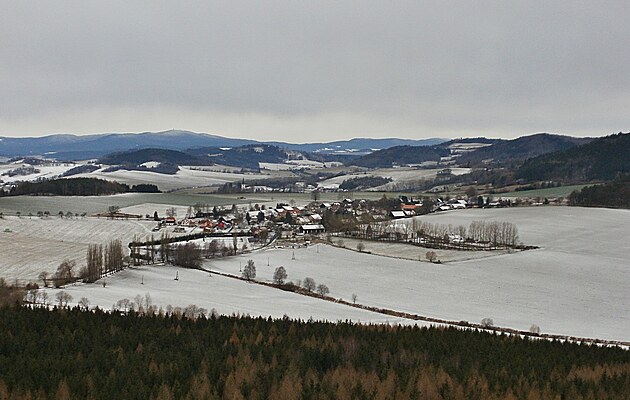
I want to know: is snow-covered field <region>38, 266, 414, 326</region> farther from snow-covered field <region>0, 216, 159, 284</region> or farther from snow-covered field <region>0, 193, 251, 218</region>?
snow-covered field <region>0, 193, 251, 218</region>

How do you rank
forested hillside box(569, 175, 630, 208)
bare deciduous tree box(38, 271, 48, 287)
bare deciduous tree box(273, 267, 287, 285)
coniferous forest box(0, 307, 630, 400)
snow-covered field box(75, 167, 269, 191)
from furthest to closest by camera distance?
snow-covered field box(75, 167, 269, 191) → forested hillside box(569, 175, 630, 208) → bare deciduous tree box(273, 267, 287, 285) → bare deciduous tree box(38, 271, 48, 287) → coniferous forest box(0, 307, 630, 400)

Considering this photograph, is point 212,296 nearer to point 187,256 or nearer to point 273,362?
point 187,256

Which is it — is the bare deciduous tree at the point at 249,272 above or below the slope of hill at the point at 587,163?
below

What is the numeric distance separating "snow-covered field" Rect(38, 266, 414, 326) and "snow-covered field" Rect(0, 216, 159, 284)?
6.53 meters

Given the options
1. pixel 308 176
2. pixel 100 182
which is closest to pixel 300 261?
pixel 100 182

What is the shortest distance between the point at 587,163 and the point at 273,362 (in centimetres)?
14063

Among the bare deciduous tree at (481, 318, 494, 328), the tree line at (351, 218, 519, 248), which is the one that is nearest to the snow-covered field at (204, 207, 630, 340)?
the bare deciduous tree at (481, 318, 494, 328)

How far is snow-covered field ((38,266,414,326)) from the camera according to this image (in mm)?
32531

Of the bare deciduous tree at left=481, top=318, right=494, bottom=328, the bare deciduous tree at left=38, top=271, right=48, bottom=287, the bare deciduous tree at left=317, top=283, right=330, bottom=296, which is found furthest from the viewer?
the bare deciduous tree at left=317, top=283, right=330, bottom=296

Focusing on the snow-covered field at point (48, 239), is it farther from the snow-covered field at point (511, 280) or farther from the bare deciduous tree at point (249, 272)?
the snow-covered field at point (511, 280)

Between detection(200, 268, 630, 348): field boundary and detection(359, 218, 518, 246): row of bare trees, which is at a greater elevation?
detection(359, 218, 518, 246): row of bare trees

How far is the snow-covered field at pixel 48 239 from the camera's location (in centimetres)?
4578

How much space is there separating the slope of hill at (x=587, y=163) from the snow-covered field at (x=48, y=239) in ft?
310

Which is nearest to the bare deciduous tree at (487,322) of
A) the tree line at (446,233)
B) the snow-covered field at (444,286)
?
the snow-covered field at (444,286)
